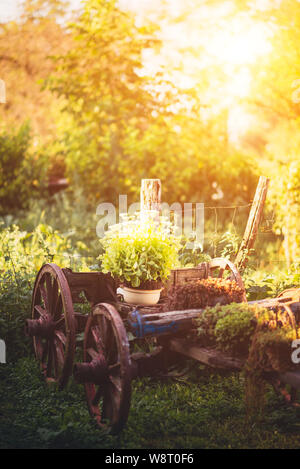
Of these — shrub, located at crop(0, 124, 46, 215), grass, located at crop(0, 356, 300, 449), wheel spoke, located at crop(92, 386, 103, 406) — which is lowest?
grass, located at crop(0, 356, 300, 449)

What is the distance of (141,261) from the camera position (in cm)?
415

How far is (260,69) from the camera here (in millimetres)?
7664

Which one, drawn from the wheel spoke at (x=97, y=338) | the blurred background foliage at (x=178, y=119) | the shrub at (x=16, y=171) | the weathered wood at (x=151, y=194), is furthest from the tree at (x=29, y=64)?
the wheel spoke at (x=97, y=338)

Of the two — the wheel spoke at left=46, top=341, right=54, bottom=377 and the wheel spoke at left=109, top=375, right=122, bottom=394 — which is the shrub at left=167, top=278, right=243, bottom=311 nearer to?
the wheel spoke at left=109, top=375, right=122, bottom=394

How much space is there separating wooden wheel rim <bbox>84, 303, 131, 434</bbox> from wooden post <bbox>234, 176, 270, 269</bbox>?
2.15m

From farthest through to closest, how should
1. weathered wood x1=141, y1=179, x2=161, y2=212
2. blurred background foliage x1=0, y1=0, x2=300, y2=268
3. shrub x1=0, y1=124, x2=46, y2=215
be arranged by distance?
shrub x1=0, y1=124, x2=46, y2=215, blurred background foliage x1=0, y1=0, x2=300, y2=268, weathered wood x1=141, y1=179, x2=161, y2=212

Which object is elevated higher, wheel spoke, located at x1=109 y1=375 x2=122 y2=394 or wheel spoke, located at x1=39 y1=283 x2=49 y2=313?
wheel spoke, located at x1=39 y1=283 x2=49 y2=313

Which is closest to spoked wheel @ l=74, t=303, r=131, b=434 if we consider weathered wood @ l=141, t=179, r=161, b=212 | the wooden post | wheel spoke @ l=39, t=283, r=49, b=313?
wheel spoke @ l=39, t=283, r=49, b=313

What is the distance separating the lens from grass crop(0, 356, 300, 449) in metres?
3.52

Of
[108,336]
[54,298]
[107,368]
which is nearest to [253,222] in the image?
[54,298]

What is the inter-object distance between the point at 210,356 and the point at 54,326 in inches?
A: 61.4

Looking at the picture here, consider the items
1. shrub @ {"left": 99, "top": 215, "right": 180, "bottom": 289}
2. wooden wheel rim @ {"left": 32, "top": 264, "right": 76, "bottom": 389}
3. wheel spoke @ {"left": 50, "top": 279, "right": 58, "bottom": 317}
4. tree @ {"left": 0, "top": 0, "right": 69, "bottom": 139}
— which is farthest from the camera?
tree @ {"left": 0, "top": 0, "right": 69, "bottom": 139}

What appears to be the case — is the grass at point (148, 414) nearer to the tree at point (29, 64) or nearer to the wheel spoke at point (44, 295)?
the wheel spoke at point (44, 295)
